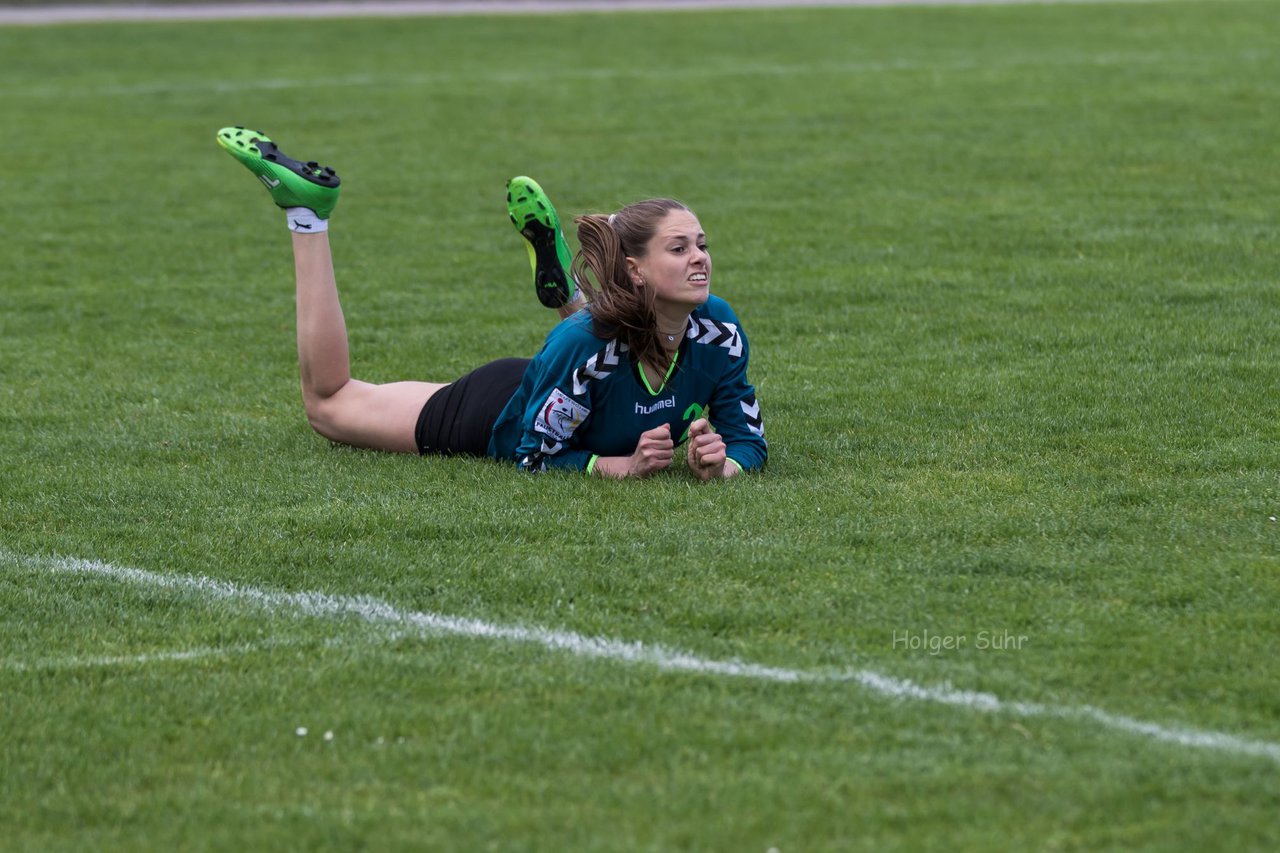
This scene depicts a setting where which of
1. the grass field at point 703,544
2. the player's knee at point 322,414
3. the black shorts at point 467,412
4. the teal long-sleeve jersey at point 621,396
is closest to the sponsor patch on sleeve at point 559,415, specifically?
the teal long-sleeve jersey at point 621,396

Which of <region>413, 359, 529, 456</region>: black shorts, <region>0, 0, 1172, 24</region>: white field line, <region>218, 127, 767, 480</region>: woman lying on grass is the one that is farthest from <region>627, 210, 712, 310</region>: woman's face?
<region>0, 0, 1172, 24</region>: white field line

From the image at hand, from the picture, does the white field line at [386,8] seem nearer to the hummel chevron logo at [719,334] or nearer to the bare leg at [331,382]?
the bare leg at [331,382]

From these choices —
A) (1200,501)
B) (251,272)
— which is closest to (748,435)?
(1200,501)

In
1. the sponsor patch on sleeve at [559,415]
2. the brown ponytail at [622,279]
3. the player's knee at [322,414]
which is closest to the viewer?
the brown ponytail at [622,279]

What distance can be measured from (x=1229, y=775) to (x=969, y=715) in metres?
0.59

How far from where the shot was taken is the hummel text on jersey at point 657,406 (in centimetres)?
620

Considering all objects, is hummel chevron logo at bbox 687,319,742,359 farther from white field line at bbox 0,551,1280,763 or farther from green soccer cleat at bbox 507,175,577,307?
white field line at bbox 0,551,1280,763

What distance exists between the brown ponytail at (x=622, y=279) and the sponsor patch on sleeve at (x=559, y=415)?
257 millimetres

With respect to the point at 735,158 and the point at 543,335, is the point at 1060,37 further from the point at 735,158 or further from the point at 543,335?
the point at 543,335

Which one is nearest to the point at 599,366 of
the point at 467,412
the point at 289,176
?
the point at 467,412

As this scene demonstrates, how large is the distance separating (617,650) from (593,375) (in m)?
1.74

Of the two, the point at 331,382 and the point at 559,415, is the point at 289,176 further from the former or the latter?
the point at 559,415

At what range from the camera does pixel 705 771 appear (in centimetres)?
383

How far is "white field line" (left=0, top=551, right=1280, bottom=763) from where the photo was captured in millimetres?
3943
